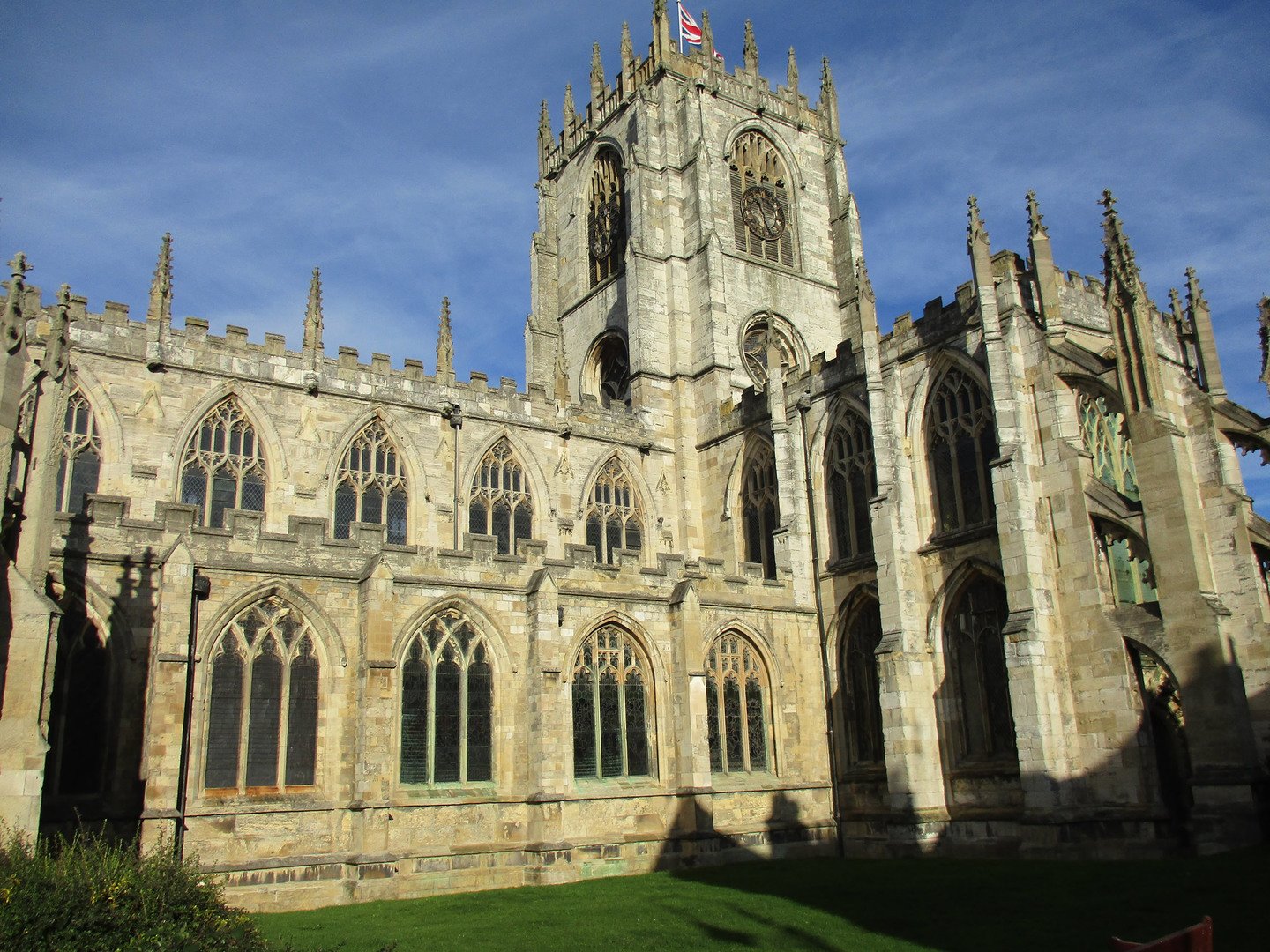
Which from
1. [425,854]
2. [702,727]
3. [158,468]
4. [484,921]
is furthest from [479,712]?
[158,468]

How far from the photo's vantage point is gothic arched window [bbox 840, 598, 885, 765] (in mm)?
26609

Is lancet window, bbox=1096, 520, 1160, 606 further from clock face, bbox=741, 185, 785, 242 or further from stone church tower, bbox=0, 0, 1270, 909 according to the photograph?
clock face, bbox=741, 185, 785, 242

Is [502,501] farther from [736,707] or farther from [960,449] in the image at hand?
[960,449]

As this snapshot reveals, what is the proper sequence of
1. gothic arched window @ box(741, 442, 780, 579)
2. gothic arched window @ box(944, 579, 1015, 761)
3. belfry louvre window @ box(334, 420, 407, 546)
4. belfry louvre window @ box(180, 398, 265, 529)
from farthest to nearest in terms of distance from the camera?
1. gothic arched window @ box(741, 442, 780, 579)
2. belfry louvre window @ box(334, 420, 407, 546)
3. belfry louvre window @ box(180, 398, 265, 529)
4. gothic arched window @ box(944, 579, 1015, 761)

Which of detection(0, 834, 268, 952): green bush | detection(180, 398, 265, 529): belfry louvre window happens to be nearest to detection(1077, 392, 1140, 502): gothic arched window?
detection(180, 398, 265, 529): belfry louvre window

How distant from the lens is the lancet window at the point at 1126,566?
71.8ft

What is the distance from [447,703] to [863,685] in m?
10.7

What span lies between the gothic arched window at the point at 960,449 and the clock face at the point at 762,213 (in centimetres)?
1435

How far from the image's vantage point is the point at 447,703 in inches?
864

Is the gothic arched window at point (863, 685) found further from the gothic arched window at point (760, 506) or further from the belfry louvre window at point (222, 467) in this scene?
the belfry louvre window at point (222, 467)

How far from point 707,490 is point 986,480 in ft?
34.8

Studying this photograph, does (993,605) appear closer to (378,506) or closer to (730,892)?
(730,892)

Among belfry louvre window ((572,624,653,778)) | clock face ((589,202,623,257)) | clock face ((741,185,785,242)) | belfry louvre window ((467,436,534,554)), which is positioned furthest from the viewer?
clock face ((589,202,623,257))

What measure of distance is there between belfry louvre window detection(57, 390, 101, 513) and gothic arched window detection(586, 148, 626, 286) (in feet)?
61.4
